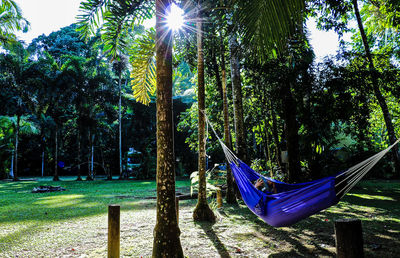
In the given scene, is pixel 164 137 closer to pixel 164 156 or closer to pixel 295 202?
pixel 164 156

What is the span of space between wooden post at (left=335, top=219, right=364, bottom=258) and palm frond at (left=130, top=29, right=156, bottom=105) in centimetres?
Answer: 274

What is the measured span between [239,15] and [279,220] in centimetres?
200

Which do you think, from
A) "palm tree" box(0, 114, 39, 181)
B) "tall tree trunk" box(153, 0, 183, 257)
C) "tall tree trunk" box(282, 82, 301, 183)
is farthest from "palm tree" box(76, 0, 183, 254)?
"palm tree" box(0, 114, 39, 181)

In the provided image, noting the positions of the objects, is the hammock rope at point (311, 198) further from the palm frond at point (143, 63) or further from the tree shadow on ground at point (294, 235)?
the palm frond at point (143, 63)

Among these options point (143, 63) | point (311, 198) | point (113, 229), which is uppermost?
point (143, 63)

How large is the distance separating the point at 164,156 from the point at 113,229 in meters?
0.74

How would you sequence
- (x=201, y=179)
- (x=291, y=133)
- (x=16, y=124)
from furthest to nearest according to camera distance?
(x=16, y=124)
(x=291, y=133)
(x=201, y=179)

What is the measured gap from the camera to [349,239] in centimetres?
101

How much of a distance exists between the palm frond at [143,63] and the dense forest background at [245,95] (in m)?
0.01

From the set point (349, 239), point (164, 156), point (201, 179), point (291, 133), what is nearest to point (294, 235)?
point (201, 179)

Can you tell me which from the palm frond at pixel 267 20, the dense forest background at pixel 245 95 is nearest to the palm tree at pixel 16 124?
the dense forest background at pixel 245 95

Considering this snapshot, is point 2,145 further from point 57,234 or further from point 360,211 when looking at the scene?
point 360,211

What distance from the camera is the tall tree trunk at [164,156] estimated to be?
6.65 feet

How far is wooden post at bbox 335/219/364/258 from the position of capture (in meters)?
0.99
